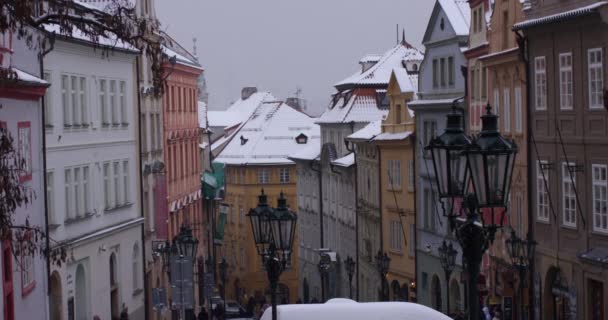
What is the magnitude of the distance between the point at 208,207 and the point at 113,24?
58.0 meters

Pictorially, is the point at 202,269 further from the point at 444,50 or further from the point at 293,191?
the point at 293,191

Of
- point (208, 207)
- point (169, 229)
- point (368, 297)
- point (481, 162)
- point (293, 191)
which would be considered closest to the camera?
point (481, 162)

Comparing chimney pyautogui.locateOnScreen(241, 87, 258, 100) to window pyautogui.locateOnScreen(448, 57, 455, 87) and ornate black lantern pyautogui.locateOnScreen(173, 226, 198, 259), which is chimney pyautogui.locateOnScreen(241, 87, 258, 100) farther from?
ornate black lantern pyautogui.locateOnScreen(173, 226, 198, 259)

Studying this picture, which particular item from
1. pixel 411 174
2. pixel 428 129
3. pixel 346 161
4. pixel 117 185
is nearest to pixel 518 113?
pixel 428 129

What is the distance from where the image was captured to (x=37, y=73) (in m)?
31.4

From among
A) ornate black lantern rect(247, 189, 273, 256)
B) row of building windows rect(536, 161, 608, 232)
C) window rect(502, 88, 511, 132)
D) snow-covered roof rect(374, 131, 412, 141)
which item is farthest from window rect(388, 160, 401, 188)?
ornate black lantern rect(247, 189, 273, 256)

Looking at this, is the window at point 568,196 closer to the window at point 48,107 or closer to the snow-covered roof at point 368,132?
the window at point 48,107

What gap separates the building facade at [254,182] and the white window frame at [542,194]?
53.2 metres

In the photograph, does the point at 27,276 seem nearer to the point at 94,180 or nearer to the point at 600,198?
the point at 94,180

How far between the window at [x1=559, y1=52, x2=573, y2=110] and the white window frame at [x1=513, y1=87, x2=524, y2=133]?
12.4 feet

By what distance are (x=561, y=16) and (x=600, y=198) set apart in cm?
431

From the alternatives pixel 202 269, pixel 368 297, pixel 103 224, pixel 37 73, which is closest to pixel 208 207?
pixel 202 269

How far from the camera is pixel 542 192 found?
3591 centimetres

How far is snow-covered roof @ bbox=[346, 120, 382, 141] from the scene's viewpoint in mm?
58750
